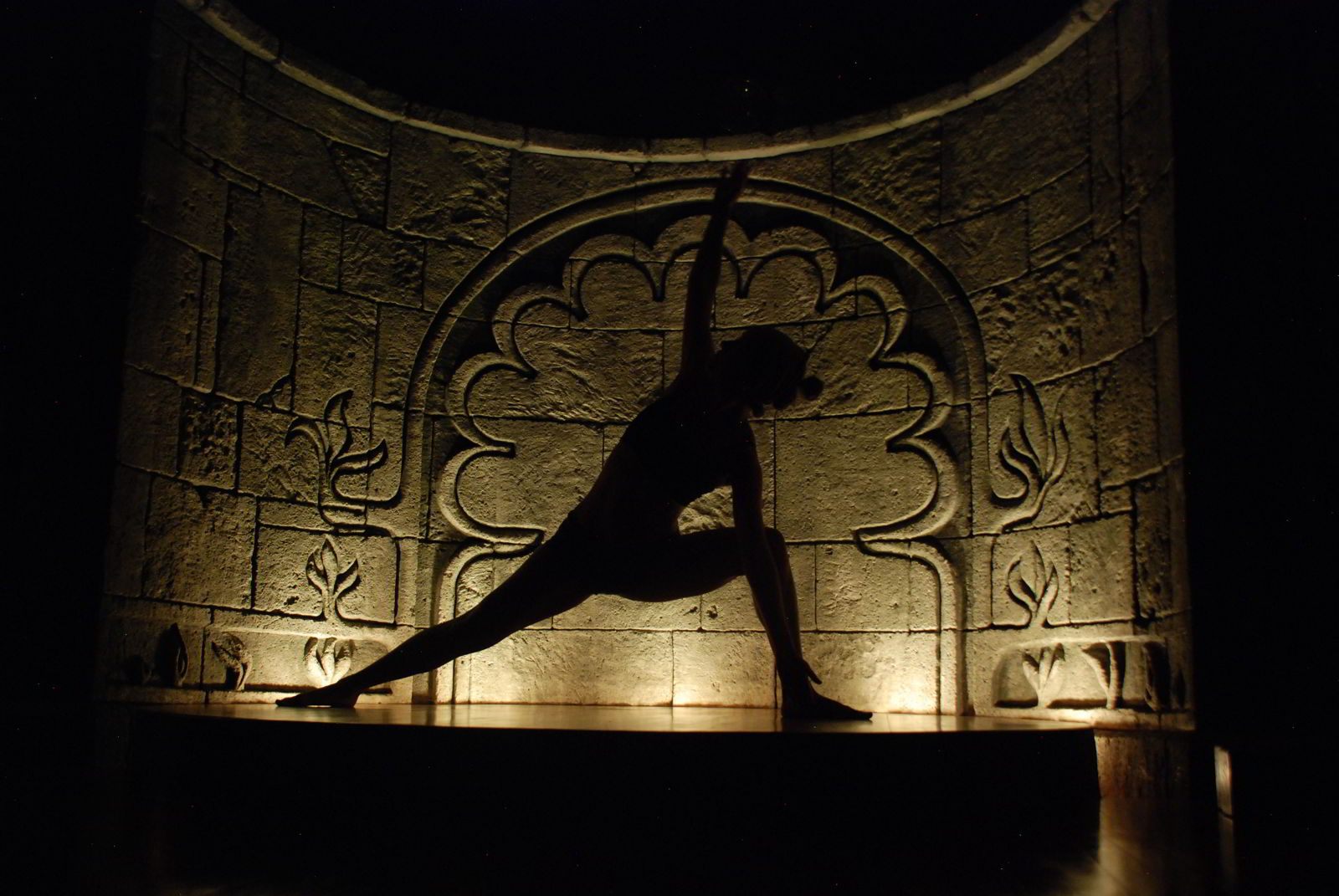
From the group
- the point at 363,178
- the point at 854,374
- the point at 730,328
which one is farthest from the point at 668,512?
the point at 363,178

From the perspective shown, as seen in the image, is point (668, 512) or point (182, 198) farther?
point (182, 198)

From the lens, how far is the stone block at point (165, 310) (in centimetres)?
417

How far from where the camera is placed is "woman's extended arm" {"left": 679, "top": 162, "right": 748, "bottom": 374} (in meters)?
3.45

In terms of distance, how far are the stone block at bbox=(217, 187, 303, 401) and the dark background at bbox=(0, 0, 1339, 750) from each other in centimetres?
55

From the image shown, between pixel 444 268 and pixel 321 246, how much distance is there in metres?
0.56

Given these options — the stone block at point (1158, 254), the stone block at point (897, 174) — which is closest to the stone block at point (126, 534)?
the stone block at point (897, 174)

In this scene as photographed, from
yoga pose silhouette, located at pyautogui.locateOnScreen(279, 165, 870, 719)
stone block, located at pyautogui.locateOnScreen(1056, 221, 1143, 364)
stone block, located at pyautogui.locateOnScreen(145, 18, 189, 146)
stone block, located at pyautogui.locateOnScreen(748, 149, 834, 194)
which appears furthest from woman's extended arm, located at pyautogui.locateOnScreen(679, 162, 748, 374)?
stone block, located at pyautogui.locateOnScreen(145, 18, 189, 146)

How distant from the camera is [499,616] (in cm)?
346

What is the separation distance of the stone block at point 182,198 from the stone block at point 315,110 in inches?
18.8

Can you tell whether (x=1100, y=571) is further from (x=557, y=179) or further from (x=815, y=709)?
(x=557, y=179)

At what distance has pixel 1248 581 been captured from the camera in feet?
10.8

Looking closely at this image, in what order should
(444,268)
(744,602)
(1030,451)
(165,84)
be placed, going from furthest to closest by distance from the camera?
(444,268) → (744,602) → (1030,451) → (165,84)

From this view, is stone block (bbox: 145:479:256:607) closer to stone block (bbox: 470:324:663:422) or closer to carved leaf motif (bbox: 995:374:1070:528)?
stone block (bbox: 470:324:663:422)

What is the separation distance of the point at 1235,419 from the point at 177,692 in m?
3.62
